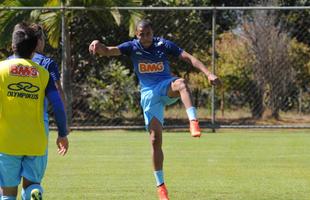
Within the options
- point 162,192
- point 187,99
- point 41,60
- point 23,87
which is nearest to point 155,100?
point 187,99

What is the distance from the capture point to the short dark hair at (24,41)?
19.5 feet

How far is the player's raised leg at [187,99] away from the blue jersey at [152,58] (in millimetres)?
321

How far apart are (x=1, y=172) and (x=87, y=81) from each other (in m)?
14.9

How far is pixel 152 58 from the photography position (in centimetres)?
923

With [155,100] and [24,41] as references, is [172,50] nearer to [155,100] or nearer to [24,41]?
[155,100]

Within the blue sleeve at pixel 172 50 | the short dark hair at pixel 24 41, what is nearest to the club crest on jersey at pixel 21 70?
the short dark hair at pixel 24 41

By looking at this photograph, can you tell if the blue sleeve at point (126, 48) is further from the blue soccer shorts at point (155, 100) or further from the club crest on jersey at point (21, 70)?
the club crest on jersey at point (21, 70)

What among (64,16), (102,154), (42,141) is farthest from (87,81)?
(42,141)

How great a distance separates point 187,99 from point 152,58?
0.87 m

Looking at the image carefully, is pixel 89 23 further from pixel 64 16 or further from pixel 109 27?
pixel 64 16

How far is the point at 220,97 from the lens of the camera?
23.6 metres

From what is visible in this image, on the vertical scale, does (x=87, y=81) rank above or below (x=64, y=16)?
below

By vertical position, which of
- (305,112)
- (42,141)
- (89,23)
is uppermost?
(89,23)

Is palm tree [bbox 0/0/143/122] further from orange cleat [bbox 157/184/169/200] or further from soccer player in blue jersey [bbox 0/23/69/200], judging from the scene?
soccer player in blue jersey [bbox 0/23/69/200]
